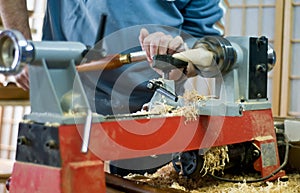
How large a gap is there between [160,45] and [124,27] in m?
0.49

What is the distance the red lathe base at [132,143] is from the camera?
604mm

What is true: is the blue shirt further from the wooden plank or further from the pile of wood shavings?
Answer: the wooden plank

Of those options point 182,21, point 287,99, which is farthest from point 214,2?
point 287,99

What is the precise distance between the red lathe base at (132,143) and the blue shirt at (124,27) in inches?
16.8

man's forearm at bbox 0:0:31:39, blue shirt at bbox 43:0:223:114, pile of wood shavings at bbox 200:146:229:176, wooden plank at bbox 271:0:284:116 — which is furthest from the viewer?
wooden plank at bbox 271:0:284:116

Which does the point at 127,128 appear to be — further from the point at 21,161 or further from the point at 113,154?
→ the point at 21,161

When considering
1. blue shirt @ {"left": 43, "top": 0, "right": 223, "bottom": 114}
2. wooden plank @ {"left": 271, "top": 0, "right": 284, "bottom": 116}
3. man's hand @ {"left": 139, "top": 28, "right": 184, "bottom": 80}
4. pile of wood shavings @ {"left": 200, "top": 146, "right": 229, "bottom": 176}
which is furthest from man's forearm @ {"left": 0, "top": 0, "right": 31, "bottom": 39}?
wooden plank @ {"left": 271, "top": 0, "right": 284, "bottom": 116}

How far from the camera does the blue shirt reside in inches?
53.1

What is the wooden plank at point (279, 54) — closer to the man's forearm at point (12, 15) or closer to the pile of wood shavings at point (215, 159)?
the man's forearm at point (12, 15)

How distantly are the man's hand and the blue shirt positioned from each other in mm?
346

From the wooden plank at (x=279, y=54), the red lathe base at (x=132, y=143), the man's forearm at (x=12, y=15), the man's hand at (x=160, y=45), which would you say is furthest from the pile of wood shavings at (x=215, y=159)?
the wooden plank at (x=279, y=54)

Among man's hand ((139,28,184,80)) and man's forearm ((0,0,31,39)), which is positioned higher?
man's forearm ((0,0,31,39))

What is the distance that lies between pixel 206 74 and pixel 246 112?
0.11 metres

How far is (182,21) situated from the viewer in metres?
1.43
